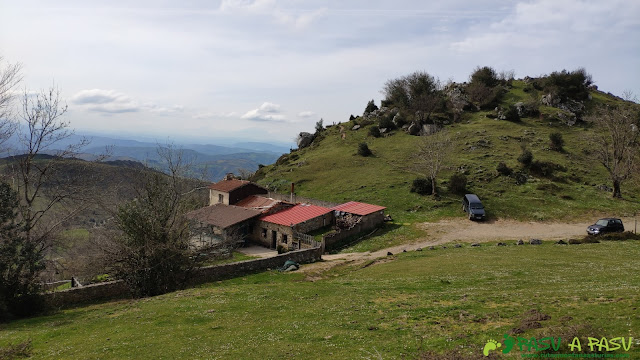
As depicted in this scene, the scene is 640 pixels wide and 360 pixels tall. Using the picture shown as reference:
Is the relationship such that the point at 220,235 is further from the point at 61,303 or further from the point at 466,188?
the point at 466,188

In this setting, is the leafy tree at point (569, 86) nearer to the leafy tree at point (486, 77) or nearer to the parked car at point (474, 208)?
the leafy tree at point (486, 77)

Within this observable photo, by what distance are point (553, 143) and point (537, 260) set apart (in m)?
55.5

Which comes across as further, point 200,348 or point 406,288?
point 406,288

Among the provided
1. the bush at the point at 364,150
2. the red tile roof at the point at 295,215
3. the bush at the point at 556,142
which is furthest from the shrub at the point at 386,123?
the red tile roof at the point at 295,215

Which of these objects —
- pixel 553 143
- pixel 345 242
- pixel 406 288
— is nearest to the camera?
pixel 406 288

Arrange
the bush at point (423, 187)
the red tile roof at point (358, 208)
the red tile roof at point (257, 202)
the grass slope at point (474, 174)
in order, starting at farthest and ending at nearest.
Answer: the bush at point (423, 187) < the red tile roof at point (257, 202) < the grass slope at point (474, 174) < the red tile roof at point (358, 208)

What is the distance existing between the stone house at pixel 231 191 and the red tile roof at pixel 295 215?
38.6 ft

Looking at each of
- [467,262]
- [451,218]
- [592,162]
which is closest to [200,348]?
[467,262]

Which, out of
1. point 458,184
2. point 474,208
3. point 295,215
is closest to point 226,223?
point 295,215

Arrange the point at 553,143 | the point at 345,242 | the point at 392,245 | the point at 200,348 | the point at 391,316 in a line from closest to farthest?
the point at 200,348 → the point at 391,316 → the point at 392,245 → the point at 345,242 → the point at 553,143

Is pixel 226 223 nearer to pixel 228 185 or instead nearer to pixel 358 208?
pixel 228 185

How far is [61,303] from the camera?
24922mm

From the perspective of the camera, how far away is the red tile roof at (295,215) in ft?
153

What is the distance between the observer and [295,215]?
1913 inches
